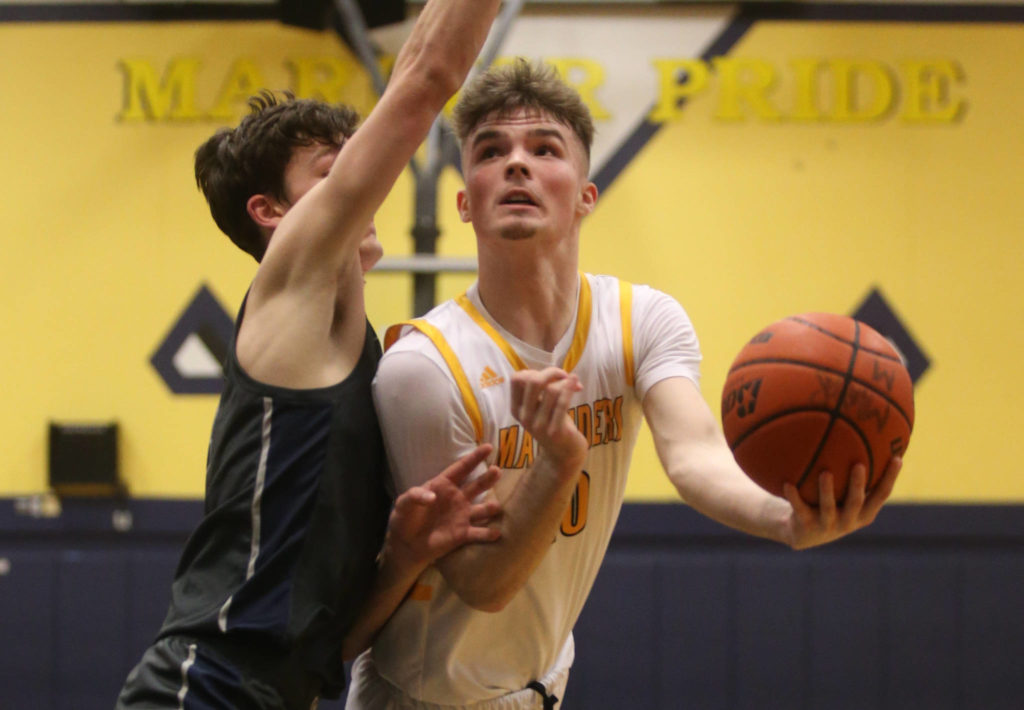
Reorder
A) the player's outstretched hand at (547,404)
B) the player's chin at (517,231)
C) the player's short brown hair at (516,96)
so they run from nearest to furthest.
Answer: the player's outstretched hand at (547,404), the player's chin at (517,231), the player's short brown hair at (516,96)

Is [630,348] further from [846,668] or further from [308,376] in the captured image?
[846,668]

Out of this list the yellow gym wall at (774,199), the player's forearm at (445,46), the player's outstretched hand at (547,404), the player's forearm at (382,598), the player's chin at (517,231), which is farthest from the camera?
the yellow gym wall at (774,199)

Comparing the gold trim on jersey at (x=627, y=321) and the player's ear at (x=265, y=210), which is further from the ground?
the player's ear at (x=265, y=210)

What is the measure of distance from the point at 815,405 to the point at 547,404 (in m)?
0.48

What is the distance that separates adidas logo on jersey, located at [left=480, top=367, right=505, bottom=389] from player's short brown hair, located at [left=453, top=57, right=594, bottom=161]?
22.6 inches

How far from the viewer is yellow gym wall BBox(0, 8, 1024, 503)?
16.5 feet

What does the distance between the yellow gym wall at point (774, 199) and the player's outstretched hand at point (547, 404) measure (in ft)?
10.7

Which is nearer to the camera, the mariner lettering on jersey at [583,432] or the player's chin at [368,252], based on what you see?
the mariner lettering on jersey at [583,432]

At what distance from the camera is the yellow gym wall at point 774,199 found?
5039 mm

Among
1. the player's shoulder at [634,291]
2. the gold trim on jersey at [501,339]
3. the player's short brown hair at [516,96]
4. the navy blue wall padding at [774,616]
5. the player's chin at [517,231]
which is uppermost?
the player's short brown hair at [516,96]

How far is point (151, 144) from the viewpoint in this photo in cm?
513

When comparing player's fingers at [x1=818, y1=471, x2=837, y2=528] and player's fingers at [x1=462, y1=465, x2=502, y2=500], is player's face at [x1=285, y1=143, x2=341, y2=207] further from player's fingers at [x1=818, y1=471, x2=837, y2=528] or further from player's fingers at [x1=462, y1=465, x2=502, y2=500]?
player's fingers at [x1=818, y1=471, x2=837, y2=528]

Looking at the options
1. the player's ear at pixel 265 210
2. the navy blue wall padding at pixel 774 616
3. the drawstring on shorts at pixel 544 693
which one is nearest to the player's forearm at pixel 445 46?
the player's ear at pixel 265 210

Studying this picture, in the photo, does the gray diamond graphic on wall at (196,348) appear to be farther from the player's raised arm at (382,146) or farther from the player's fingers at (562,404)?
the player's fingers at (562,404)
